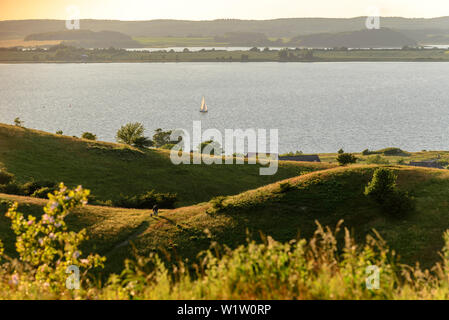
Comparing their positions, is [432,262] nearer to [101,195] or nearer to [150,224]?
[150,224]

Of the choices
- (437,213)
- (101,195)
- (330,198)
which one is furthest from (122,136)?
(437,213)

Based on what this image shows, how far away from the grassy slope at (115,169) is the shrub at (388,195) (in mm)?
28356

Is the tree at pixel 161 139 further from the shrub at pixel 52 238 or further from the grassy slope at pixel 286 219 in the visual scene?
the shrub at pixel 52 238

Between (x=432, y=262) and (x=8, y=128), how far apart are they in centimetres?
7837

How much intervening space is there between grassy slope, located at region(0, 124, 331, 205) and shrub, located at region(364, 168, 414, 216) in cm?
2836

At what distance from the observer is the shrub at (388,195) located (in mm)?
36688

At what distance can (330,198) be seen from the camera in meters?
39.6

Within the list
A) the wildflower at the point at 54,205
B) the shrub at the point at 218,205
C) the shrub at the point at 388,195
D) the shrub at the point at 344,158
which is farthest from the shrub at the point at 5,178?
the wildflower at the point at 54,205

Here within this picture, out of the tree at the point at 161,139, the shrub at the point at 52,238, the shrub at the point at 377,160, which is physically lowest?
the shrub at the point at 377,160

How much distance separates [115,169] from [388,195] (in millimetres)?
46414

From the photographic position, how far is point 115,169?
7012 centimetres

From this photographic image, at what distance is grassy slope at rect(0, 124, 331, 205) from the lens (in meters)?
63.8

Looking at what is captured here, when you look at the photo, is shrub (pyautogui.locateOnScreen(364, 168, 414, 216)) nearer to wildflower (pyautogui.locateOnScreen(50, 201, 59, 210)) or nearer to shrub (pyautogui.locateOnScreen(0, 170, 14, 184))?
wildflower (pyautogui.locateOnScreen(50, 201, 59, 210))

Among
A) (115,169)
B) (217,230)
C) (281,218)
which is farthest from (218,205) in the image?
(115,169)
